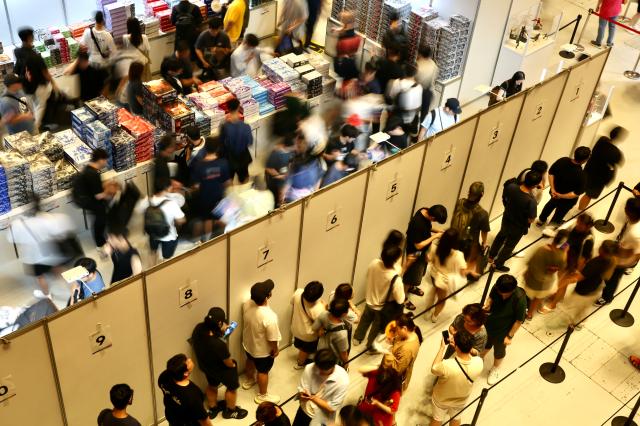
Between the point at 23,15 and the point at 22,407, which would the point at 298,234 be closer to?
the point at 22,407

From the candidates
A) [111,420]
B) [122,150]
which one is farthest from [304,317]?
[122,150]

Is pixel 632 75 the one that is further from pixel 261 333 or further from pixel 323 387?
pixel 323 387

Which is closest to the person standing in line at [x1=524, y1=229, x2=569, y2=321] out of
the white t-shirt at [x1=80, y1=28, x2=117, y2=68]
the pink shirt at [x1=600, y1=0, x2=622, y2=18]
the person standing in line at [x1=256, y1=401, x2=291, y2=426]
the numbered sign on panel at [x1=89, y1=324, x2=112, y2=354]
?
the person standing in line at [x1=256, y1=401, x2=291, y2=426]

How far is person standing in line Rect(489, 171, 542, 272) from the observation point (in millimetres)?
8062

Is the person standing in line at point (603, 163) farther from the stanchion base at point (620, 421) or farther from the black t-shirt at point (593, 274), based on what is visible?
the stanchion base at point (620, 421)

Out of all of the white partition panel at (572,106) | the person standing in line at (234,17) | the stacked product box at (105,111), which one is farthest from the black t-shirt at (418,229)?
the person standing in line at (234,17)

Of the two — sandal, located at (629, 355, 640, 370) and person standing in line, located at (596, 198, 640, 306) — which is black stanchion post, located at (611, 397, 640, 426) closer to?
sandal, located at (629, 355, 640, 370)

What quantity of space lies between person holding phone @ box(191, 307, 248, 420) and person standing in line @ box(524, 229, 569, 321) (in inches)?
120

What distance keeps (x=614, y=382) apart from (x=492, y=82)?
17.5ft

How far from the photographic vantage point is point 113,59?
32.1ft

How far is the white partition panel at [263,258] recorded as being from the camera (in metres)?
6.49

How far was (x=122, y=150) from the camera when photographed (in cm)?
848

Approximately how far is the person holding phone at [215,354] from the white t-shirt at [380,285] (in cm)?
145

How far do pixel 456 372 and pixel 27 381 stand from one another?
128 inches
